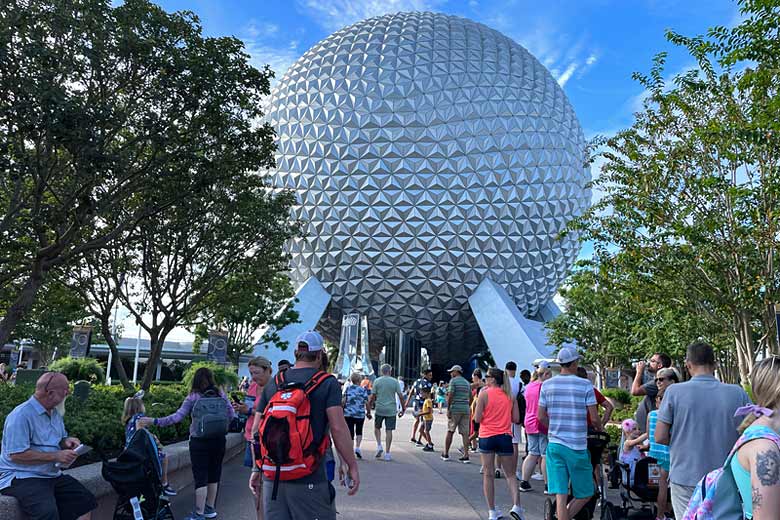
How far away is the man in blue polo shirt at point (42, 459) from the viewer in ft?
15.1

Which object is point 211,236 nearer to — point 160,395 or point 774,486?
point 160,395

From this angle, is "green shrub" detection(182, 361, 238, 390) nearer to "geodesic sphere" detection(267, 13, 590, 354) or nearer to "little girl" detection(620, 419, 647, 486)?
"little girl" detection(620, 419, 647, 486)

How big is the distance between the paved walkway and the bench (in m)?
0.25

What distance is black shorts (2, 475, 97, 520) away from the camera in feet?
15.0

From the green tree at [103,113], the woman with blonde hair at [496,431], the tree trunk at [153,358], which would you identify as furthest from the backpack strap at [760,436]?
the tree trunk at [153,358]

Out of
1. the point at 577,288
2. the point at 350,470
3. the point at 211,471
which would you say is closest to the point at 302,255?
the point at 577,288

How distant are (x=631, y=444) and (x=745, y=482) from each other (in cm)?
471

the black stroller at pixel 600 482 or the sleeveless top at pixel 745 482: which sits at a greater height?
the sleeveless top at pixel 745 482

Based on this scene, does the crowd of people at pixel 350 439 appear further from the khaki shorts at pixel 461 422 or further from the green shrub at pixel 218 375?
the green shrub at pixel 218 375

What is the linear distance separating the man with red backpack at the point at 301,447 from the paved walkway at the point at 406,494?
3186 millimetres

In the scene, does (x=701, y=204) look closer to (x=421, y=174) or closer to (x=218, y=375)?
(x=218, y=375)

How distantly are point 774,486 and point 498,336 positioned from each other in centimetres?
3069

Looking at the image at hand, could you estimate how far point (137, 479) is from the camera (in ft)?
18.1

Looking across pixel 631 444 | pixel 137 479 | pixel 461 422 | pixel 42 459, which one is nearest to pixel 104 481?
pixel 137 479
